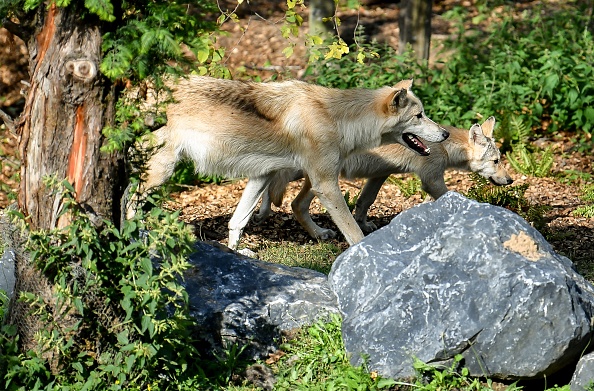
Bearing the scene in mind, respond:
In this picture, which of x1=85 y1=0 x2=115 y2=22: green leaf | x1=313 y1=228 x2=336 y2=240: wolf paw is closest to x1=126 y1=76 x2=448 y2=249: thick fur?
x1=313 y1=228 x2=336 y2=240: wolf paw

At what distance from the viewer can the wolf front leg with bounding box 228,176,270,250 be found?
897cm

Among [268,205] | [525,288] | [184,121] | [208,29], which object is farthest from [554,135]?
[208,29]

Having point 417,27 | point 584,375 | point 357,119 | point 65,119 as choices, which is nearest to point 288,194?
point 357,119

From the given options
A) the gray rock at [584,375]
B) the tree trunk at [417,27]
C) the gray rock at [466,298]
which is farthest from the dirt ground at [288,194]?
the gray rock at [584,375]

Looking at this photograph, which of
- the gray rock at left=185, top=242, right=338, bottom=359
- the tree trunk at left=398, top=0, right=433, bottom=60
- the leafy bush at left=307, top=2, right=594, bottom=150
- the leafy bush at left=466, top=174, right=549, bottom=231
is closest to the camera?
the gray rock at left=185, top=242, right=338, bottom=359

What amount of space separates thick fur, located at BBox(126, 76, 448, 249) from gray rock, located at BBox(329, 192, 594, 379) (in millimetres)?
2475

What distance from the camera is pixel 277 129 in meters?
8.63

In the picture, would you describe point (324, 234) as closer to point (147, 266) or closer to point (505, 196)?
point (505, 196)

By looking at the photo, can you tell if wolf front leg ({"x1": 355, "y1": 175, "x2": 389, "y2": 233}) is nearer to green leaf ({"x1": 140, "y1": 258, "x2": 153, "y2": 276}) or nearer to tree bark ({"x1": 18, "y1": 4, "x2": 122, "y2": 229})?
tree bark ({"x1": 18, "y1": 4, "x2": 122, "y2": 229})

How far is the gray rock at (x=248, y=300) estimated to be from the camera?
6073mm

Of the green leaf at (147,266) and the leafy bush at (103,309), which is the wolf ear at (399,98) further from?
the green leaf at (147,266)

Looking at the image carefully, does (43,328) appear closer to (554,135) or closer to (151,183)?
(151,183)

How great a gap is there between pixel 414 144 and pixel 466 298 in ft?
11.8

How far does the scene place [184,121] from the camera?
8.47 metres
